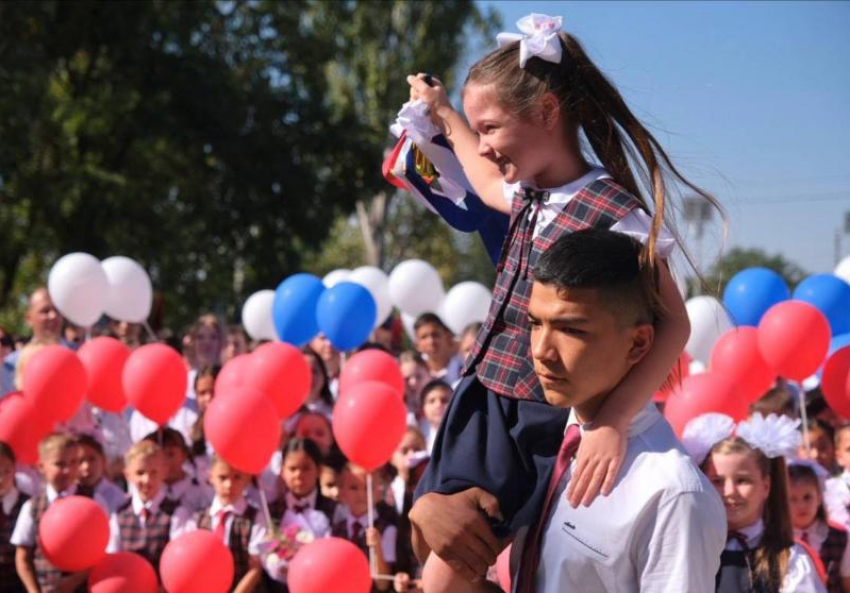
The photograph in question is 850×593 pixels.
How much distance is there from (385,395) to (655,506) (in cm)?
358

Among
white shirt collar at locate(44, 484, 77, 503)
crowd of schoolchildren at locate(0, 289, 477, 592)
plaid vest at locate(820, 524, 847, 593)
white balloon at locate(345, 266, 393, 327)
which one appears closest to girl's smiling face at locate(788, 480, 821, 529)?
plaid vest at locate(820, 524, 847, 593)

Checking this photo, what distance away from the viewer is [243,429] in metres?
5.45

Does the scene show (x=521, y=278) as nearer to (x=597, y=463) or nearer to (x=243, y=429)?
(x=597, y=463)

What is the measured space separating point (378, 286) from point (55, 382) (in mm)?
3774

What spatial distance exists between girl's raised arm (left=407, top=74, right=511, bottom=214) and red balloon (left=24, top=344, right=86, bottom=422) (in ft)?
13.6

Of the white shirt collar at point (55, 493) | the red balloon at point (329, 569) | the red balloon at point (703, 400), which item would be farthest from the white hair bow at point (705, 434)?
the white shirt collar at point (55, 493)

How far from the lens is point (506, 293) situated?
2400 mm

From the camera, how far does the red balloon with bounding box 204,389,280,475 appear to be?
5445 mm

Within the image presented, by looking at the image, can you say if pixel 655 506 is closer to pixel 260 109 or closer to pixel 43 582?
pixel 43 582

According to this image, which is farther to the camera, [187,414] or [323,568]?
[187,414]

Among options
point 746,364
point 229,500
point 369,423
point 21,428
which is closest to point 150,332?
point 21,428

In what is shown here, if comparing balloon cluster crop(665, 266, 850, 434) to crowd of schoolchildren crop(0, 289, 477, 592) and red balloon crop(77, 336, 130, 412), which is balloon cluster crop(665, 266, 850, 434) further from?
red balloon crop(77, 336, 130, 412)

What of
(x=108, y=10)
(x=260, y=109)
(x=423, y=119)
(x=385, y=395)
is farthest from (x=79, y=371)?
(x=260, y=109)

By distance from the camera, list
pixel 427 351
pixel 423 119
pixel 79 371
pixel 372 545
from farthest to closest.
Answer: pixel 427 351, pixel 79 371, pixel 372 545, pixel 423 119
